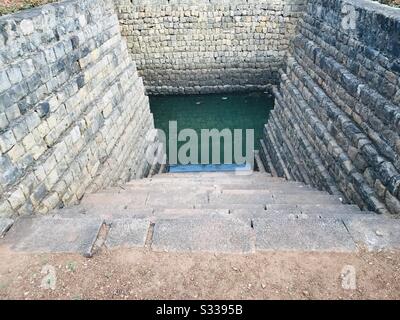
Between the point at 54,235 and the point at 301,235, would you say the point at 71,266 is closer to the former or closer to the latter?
the point at 54,235

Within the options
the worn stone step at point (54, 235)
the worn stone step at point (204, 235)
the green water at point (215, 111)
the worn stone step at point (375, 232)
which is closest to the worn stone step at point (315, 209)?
the worn stone step at point (375, 232)

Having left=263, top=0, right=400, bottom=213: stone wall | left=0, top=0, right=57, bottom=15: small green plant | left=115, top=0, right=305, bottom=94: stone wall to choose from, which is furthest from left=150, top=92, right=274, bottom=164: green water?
left=0, top=0, right=57, bottom=15: small green plant

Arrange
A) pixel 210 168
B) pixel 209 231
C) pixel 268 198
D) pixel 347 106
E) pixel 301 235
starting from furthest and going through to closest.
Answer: pixel 210 168, pixel 347 106, pixel 268 198, pixel 209 231, pixel 301 235

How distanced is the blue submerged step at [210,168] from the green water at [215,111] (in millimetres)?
611

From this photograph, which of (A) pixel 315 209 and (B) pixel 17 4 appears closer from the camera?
(A) pixel 315 209

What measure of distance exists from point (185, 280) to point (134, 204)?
8.07 feet

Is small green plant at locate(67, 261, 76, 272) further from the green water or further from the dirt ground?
the green water

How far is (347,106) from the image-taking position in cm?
576

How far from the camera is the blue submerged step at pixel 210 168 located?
10391 millimetres

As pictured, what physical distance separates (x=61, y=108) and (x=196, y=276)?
3713mm

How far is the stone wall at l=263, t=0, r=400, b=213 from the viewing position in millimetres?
4523

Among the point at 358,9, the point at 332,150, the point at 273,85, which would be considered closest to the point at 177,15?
the point at 273,85

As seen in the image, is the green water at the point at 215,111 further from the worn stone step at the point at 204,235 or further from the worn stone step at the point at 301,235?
the worn stone step at the point at 301,235

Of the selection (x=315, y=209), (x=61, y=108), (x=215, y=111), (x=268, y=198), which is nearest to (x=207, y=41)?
(x=215, y=111)
